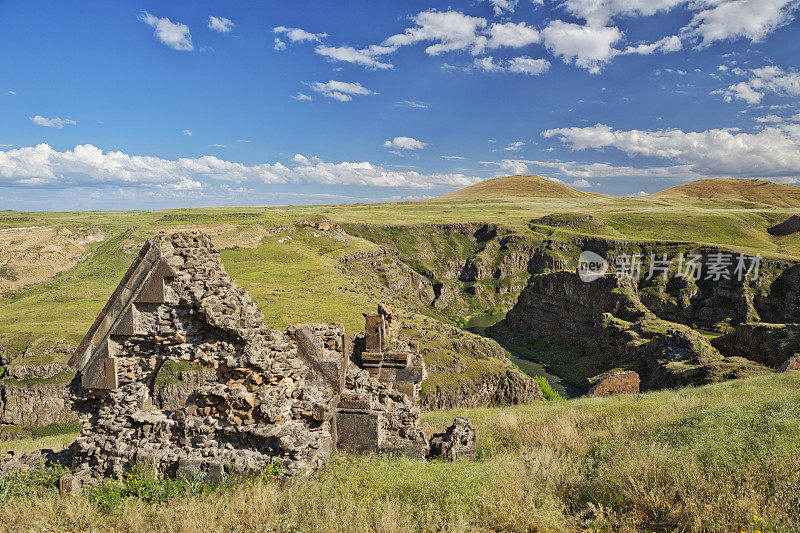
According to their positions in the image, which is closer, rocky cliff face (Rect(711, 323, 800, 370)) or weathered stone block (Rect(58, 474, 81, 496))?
weathered stone block (Rect(58, 474, 81, 496))

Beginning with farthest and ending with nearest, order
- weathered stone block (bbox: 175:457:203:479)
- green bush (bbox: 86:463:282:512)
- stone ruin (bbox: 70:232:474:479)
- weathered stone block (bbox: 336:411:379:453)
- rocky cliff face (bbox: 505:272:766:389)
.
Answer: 1. rocky cliff face (bbox: 505:272:766:389)
2. weathered stone block (bbox: 336:411:379:453)
3. stone ruin (bbox: 70:232:474:479)
4. weathered stone block (bbox: 175:457:203:479)
5. green bush (bbox: 86:463:282:512)

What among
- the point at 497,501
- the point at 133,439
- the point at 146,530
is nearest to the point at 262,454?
the point at 146,530

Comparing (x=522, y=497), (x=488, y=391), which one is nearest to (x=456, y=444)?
(x=522, y=497)

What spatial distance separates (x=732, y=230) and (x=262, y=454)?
176 metres

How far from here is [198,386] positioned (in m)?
7.94

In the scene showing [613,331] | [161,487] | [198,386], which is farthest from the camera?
[613,331]

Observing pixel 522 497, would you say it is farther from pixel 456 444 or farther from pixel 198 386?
pixel 198 386

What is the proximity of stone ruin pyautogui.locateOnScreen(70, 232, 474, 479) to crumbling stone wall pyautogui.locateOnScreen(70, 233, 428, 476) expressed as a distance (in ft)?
0.07

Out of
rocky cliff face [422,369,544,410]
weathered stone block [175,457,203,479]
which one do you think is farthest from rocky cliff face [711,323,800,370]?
weathered stone block [175,457,203,479]

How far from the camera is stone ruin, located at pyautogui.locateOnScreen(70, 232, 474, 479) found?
306 inches

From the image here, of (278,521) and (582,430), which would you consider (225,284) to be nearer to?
(278,521)

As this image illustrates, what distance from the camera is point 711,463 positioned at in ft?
19.9

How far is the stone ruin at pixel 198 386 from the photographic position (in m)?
7.77

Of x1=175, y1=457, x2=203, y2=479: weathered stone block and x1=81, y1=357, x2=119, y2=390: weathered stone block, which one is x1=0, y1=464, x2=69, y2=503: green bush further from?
x1=175, y1=457, x2=203, y2=479: weathered stone block
